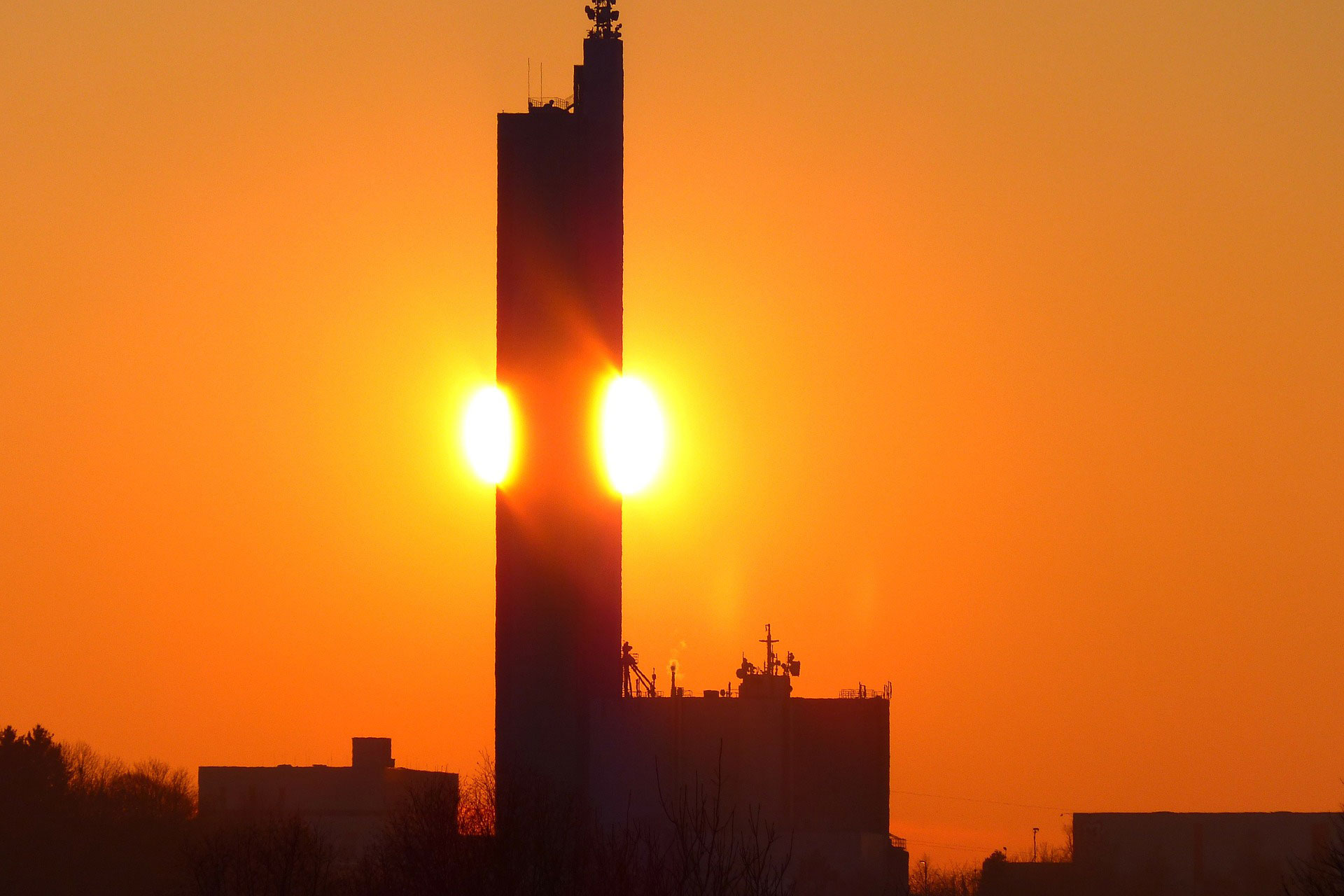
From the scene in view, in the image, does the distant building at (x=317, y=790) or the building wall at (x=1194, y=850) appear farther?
the distant building at (x=317, y=790)

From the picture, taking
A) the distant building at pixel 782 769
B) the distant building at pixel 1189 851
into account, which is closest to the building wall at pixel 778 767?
the distant building at pixel 782 769

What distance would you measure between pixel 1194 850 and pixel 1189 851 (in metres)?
0.28

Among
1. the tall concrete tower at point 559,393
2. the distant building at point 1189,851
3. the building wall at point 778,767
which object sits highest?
the tall concrete tower at point 559,393

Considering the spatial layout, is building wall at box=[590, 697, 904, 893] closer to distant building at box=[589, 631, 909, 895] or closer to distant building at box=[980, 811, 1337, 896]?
distant building at box=[589, 631, 909, 895]

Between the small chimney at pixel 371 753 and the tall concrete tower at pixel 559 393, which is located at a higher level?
the tall concrete tower at pixel 559 393

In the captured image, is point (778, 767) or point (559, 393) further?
point (559, 393)

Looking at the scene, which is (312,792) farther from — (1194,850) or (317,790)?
(1194,850)

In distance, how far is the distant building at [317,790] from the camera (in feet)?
437

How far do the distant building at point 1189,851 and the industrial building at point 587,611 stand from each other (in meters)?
15.1

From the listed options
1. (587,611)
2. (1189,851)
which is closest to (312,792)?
(587,611)

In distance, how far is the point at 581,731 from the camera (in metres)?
107

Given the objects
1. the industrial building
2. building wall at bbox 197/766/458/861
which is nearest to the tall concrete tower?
the industrial building

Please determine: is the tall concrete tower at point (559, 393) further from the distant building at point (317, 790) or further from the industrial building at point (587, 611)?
the distant building at point (317, 790)

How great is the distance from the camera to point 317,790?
136375 millimetres
